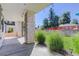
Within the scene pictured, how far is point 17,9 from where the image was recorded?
479 centimetres

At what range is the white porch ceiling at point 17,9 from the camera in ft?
15.5

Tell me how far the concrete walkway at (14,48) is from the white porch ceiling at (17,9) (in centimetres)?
45

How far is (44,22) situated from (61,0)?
0.52 m

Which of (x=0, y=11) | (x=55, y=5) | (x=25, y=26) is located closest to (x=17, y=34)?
(x=25, y=26)

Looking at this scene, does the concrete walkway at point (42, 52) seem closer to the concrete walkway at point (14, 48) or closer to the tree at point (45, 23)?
the concrete walkway at point (14, 48)

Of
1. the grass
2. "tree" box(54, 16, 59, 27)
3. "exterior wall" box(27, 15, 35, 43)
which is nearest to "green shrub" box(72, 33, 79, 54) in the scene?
the grass

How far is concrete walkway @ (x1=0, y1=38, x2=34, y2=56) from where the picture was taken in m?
4.76

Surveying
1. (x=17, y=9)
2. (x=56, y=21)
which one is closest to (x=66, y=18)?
(x=56, y=21)

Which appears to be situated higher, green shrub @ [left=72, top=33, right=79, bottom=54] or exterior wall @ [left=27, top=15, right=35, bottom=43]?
exterior wall @ [left=27, top=15, right=35, bottom=43]

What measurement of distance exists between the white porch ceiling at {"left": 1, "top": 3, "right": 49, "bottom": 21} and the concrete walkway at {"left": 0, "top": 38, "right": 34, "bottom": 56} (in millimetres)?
450

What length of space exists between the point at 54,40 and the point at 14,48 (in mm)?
772

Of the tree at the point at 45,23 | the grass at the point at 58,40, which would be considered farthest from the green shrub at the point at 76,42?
the tree at the point at 45,23

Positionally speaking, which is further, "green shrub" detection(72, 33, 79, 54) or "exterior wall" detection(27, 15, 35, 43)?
"exterior wall" detection(27, 15, 35, 43)

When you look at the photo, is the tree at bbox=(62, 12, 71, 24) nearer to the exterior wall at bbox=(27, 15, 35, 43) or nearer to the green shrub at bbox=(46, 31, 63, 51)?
the green shrub at bbox=(46, 31, 63, 51)
